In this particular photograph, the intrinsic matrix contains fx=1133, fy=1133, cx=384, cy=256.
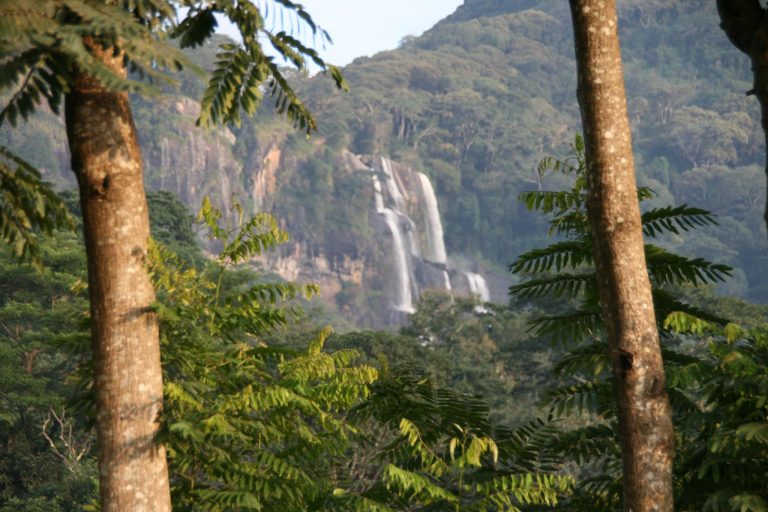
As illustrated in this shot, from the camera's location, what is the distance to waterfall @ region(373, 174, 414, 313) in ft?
271

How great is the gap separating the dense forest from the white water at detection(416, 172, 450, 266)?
124 cm

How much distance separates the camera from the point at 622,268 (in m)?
4.41

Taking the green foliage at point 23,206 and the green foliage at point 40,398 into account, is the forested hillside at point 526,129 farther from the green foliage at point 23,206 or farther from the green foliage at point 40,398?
the green foliage at point 23,206

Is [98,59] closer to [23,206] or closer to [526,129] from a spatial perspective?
[23,206]

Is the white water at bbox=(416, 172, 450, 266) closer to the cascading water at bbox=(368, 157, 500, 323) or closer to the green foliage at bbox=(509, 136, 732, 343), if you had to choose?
the cascading water at bbox=(368, 157, 500, 323)

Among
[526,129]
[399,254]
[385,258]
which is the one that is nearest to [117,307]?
[385,258]

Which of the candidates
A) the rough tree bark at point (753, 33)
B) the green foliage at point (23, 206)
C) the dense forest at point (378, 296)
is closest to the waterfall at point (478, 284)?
the dense forest at point (378, 296)

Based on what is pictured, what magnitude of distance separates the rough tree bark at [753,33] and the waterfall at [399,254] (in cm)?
7667

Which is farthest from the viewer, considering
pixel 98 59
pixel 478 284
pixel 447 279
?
pixel 478 284

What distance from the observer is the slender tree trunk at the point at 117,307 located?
3861mm

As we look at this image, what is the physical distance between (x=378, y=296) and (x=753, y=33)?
253 ft

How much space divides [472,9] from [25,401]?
13286 centimetres

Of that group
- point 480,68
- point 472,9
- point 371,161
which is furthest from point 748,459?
point 472,9

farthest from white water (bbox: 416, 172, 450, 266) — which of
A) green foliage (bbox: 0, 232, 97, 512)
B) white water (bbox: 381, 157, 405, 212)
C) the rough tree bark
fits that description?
the rough tree bark
